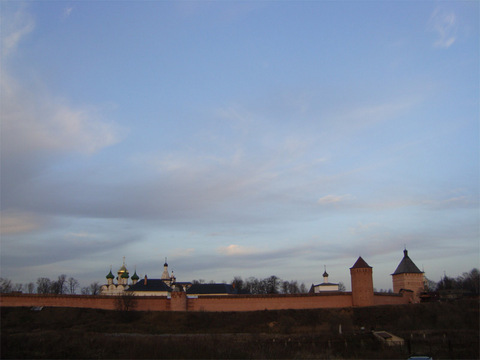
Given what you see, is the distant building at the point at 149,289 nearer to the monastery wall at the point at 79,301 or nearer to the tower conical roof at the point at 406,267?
the monastery wall at the point at 79,301

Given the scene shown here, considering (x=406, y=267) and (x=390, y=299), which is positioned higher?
(x=406, y=267)

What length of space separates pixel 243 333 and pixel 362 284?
48.0 ft

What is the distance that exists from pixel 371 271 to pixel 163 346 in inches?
1089

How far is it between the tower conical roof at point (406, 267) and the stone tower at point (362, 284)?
39.9ft

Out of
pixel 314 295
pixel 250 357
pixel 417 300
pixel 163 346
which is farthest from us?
pixel 417 300

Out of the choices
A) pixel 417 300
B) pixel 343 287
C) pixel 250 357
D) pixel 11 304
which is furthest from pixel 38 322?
pixel 343 287

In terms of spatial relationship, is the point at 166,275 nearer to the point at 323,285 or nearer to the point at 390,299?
the point at 323,285

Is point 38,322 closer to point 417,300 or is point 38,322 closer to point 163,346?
point 163,346

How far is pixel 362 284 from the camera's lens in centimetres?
4400

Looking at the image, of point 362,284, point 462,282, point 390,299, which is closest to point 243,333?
point 362,284

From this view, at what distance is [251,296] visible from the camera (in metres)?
43.8

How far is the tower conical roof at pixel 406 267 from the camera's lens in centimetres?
5431

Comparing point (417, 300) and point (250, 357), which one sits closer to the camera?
point (250, 357)

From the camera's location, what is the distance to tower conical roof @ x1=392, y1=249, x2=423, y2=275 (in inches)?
2138
